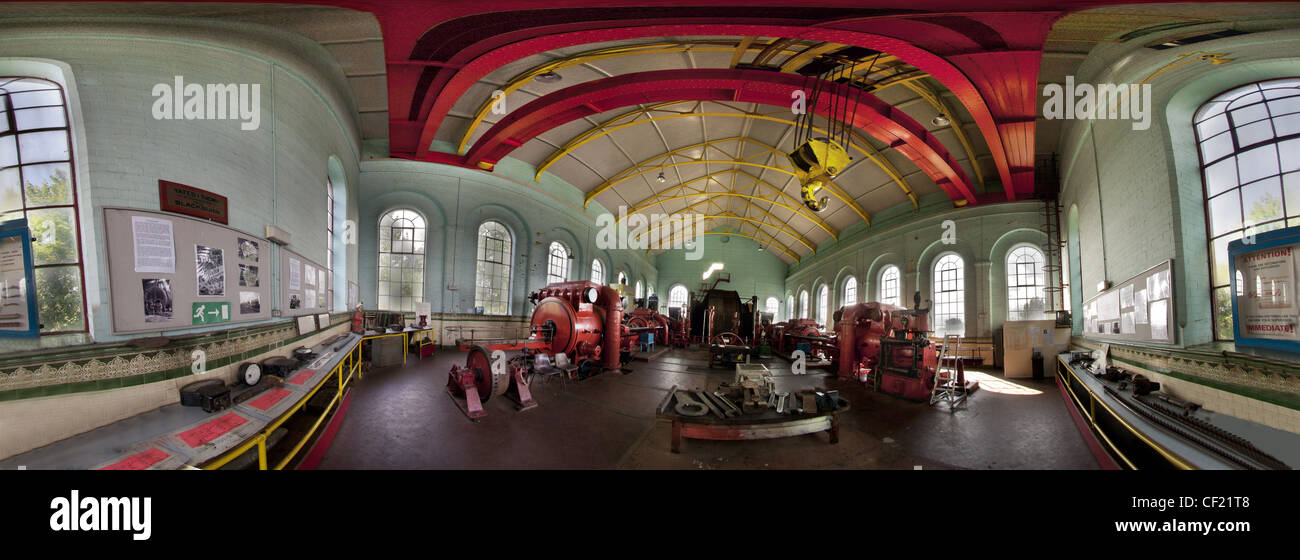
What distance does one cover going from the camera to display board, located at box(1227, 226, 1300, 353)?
200 centimetres

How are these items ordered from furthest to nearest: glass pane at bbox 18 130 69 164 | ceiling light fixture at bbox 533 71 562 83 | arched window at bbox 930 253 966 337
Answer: arched window at bbox 930 253 966 337
ceiling light fixture at bbox 533 71 562 83
glass pane at bbox 18 130 69 164

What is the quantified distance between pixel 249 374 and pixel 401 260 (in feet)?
22.4

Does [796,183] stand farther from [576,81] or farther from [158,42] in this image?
[158,42]

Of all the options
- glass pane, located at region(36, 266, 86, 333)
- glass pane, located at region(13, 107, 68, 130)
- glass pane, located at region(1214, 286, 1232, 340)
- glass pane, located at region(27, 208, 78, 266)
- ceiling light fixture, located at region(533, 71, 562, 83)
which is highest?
ceiling light fixture, located at region(533, 71, 562, 83)

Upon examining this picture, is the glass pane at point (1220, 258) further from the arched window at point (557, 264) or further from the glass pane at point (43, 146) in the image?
the arched window at point (557, 264)

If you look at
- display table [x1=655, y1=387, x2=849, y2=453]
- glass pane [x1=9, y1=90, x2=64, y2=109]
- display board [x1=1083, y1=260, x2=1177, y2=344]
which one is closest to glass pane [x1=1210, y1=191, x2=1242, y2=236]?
display board [x1=1083, y1=260, x2=1177, y2=344]

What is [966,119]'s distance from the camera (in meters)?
6.95

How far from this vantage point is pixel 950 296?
375 inches

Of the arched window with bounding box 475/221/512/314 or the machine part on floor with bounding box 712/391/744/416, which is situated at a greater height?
the arched window with bounding box 475/221/512/314

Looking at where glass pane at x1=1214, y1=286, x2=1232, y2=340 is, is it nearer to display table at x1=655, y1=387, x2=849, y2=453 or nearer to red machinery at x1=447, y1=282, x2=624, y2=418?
display table at x1=655, y1=387, x2=849, y2=453

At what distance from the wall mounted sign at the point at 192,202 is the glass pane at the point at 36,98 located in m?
0.57

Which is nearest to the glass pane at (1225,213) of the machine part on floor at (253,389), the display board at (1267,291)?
the display board at (1267,291)

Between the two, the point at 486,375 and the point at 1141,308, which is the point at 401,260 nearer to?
the point at 486,375

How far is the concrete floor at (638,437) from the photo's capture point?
107 inches
